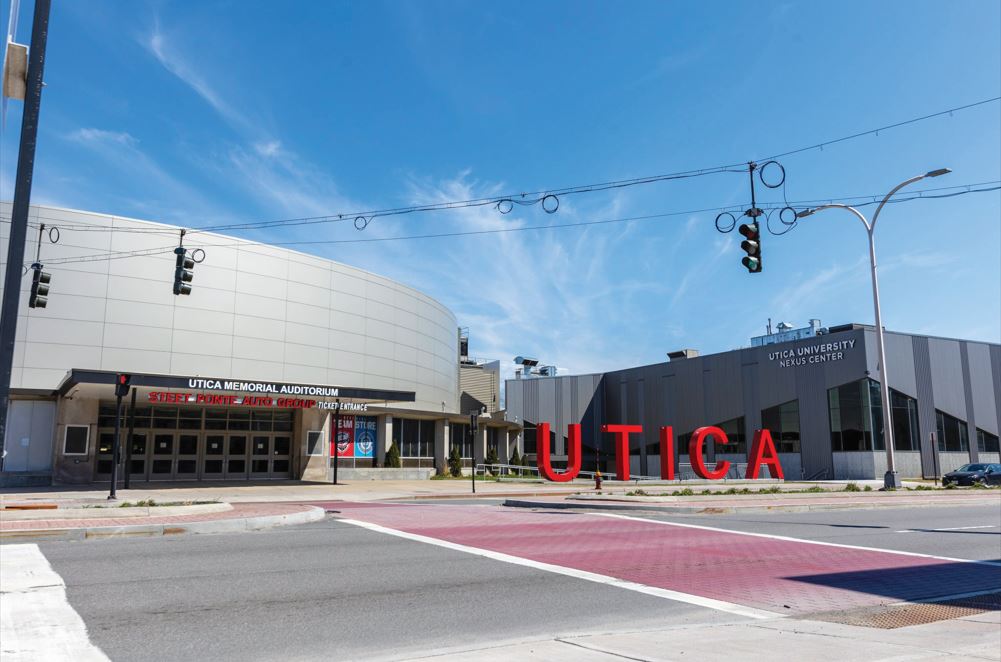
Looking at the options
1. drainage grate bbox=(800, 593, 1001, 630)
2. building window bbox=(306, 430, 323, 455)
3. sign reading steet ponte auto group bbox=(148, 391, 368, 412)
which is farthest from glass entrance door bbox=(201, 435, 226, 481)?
drainage grate bbox=(800, 593, 1001, 630)

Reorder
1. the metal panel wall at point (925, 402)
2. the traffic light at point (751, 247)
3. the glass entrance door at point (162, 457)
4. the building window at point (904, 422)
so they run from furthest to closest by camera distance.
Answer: the metal panel wall at point (925, 402) → the building window at point (904, 422) → the glass entrance door at point (162, 457) → the traffic light at point (751, 247)

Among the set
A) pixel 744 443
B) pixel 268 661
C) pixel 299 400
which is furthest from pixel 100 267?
pixel 744 443

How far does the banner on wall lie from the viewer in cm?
4147

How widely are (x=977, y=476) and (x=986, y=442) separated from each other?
56.2 ft

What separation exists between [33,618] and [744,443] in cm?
5618

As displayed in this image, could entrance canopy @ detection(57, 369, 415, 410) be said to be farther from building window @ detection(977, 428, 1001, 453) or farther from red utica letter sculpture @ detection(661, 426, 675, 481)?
building window @ detection(977, 428, 1001, 453)

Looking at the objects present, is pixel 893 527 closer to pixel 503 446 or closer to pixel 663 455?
pixel 663 455

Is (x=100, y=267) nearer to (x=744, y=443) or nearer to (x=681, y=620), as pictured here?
(x=681, y=620)

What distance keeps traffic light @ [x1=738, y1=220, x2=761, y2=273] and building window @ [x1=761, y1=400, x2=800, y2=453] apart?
131ft

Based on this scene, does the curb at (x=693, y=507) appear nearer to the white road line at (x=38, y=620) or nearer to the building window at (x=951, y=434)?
the white road line at (x=38, y=620)

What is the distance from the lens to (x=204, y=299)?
35.5 meters

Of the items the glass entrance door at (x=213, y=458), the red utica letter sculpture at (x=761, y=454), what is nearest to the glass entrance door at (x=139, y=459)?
the glass entrance door at (x=213, y=458)

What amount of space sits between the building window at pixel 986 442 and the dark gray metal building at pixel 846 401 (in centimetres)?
7

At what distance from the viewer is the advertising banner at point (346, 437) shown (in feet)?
133
